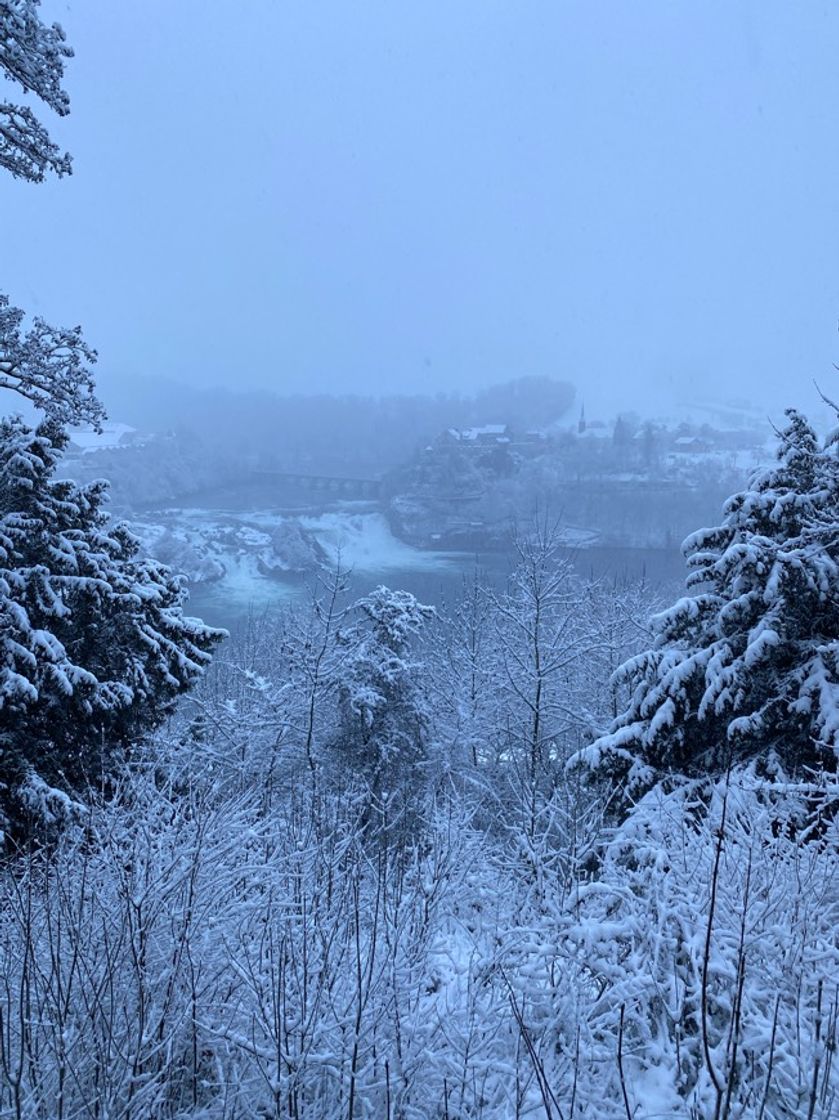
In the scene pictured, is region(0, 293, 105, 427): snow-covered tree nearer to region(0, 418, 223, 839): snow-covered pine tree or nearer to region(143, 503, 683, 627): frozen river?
region(0, 418, 223, 839): snow-covered pine tree

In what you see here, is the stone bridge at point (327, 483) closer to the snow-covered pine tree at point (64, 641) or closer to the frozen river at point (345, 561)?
the frozen river at point (345, 561)

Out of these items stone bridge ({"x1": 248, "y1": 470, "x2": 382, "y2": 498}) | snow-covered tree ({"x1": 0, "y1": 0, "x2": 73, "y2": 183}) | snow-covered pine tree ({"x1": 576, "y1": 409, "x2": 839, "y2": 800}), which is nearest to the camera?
Result: snow-covered tree ({"x1": 0, "y1": 0, "x2": 73, "y2": 183})

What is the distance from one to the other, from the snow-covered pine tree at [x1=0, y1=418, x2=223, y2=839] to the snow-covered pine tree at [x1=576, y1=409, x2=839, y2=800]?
269 inches

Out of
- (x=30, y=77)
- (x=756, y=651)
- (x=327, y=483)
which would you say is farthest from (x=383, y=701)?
(x=327, y=483)

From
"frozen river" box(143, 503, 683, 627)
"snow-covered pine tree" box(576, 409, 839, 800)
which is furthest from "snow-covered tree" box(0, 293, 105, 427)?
"frozen river" box(143, 503, 683, 627)

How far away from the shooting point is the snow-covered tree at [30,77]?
5879 mm

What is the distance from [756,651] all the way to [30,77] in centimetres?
951

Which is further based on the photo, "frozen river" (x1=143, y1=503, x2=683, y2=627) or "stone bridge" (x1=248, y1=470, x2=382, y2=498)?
"stone bridge" (x1=248, y1=470, x2=382, y2=498)

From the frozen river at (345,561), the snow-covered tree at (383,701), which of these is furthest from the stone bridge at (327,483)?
A: the snow-covered tree at (383,701)

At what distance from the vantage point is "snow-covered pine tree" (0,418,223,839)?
29.0ft

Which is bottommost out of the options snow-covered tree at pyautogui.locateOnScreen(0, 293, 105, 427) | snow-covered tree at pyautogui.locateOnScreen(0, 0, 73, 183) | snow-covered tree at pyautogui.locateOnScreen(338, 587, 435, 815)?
snow-covered tree at pyautogui.locateOnScreen(338, 587, 435, 815)

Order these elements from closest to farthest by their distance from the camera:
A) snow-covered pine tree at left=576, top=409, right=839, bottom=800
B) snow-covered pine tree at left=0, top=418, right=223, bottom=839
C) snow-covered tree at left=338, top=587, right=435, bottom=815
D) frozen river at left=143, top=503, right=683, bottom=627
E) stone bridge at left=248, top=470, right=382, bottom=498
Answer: snow-covered pine tree at left=576, top=409, right=839, bottom=800
snow-covered pine tree at left=0, top=418, right=223, bottom=839
snow-covered tree at left=338, top=587, right=435, bottom=815
frozen river at left=143, top=503, right=683, bottom=627
stone bridge at left=248, top=470, right=382, bottom=498

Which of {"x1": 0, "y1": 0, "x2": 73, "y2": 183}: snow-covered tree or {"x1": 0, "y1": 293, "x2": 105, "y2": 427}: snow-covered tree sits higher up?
{"x1": 0, "y1": 0, "x2": 73, "y2": 183}: snow-covered tree

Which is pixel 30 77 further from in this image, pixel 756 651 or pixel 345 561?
pixel 345 561
